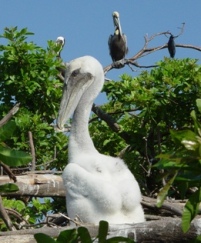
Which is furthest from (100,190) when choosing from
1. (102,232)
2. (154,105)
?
(102,232)

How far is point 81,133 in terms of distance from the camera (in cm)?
604

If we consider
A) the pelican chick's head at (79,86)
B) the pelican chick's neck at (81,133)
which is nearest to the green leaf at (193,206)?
the pelican chick's neck at (81,133)

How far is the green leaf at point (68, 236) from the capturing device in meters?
2.60

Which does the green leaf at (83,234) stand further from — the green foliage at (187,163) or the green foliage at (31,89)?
the green foliage at (31,89)

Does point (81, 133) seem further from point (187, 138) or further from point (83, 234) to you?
point (187, 138)

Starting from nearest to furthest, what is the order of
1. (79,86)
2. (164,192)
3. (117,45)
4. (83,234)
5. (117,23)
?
(164,192), (83,234), (79,86), (117,45), (117,23)

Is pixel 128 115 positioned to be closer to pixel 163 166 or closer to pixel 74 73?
pixel 74 73

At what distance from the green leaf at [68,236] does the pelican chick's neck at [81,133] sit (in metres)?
3.26

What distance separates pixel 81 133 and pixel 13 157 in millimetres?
3346

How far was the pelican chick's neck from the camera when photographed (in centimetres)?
590

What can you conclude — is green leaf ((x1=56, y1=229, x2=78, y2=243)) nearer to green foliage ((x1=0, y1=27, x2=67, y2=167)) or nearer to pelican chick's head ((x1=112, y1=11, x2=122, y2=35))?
green foliage ((x1=0, y1=27, x2=67, y2=167))

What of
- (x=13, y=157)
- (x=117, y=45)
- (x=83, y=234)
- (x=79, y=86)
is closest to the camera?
(x=83, y=234)

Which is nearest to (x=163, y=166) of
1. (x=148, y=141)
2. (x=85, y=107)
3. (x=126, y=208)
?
(x=126, y=208)

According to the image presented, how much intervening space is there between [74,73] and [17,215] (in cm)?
102
